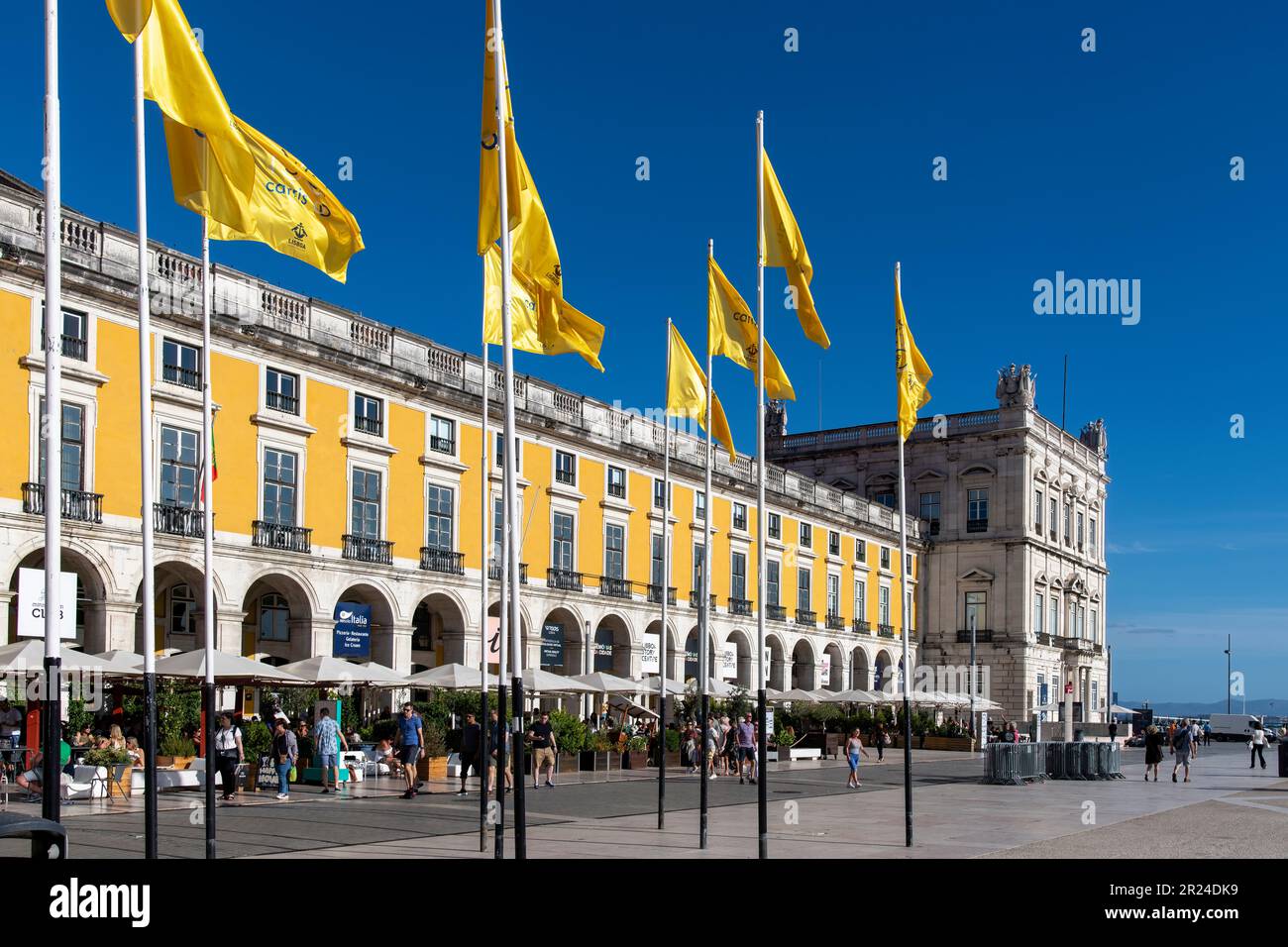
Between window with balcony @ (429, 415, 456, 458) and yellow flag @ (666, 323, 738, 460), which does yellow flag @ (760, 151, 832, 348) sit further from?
window with balcony @ (429, 415, 456, 458)

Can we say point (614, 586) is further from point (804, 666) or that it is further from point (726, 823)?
point (726, 823)

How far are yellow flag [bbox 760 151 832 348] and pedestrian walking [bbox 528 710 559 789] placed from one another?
13.4m

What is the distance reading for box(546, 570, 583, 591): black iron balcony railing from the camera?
46.0m

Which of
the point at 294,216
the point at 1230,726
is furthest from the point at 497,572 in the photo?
the point at 1230,726

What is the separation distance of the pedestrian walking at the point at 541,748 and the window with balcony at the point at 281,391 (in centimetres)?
1206

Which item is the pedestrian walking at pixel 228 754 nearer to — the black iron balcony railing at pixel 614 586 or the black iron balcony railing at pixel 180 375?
the black iron balcony railing at pixel 180 375

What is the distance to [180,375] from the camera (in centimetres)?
3347

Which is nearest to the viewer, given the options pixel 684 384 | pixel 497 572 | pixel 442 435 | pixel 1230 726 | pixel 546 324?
pixel 546 324

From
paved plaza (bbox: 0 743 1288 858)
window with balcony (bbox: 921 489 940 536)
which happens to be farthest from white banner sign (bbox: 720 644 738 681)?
window with balcony (bbox: 921 489 940 536)

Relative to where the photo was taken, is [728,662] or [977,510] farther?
[977,510]

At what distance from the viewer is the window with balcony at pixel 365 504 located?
39.0m

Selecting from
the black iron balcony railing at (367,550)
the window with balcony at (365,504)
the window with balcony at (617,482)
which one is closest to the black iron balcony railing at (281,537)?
the black iron balcony railing at (367,550)

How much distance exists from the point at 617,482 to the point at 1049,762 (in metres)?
19.3

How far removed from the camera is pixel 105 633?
31.0 m
